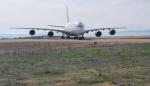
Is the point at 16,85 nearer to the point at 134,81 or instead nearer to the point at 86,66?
the point at 134,81

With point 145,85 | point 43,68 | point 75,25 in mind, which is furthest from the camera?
point 75,25

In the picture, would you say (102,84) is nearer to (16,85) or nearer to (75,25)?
(16,85)

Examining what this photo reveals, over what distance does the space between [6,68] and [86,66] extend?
5.06 metres

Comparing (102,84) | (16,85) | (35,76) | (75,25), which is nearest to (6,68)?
(35,76)

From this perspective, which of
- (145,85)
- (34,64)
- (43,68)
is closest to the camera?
(145,85)

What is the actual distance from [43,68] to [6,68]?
235 centimetres

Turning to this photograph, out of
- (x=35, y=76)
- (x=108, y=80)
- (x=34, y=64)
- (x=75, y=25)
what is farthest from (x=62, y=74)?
(x=75, y=25)

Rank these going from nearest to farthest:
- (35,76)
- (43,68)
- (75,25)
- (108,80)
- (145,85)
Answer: (145,85), (108,80), (35,76), (43,68), (75,25)

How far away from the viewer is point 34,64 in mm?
27781

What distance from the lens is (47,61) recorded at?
97.2ft

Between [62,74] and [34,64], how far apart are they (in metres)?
5.44

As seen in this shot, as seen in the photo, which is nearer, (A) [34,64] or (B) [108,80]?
(B) [108,80]

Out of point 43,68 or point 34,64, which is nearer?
point 43,68

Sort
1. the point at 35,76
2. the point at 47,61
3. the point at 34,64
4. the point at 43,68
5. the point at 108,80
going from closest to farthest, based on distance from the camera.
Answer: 1. the point at 108,80
2. the point at 35,76
3. the point at 43,68
4. the point at 34,64
5. the point at 47,61
